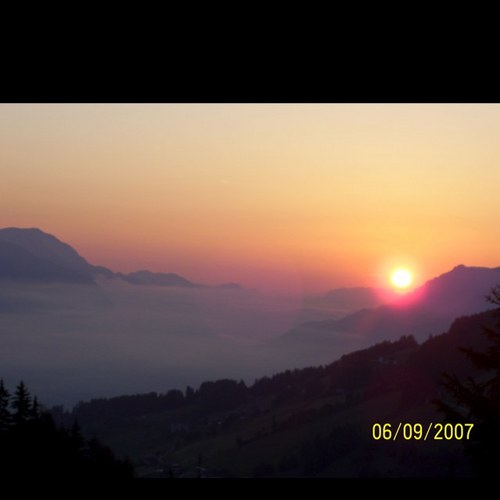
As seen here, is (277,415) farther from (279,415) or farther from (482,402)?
(482,402)

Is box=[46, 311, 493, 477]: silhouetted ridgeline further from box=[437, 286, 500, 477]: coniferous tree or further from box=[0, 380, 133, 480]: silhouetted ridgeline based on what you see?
box=[0, 380, 133, 480]: silhouetted ridgeline

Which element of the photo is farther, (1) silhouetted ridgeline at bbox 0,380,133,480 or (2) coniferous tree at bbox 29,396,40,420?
(2) coniferous tree at bbox 29,396,40,420

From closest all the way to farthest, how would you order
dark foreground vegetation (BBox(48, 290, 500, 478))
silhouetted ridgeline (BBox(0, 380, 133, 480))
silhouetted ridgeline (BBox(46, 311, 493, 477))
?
silhouetted ridgeline (BBox(0, 380, 133, 480)), dark foreground vegetation (BBox(48, 290, 500, 478)), silhouetted ridgeline (BBox(46, 311, 493, 477))
